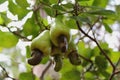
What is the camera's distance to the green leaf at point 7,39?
45.9 inches

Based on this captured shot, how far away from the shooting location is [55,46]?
0.93 m

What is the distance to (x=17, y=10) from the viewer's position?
1155 mm

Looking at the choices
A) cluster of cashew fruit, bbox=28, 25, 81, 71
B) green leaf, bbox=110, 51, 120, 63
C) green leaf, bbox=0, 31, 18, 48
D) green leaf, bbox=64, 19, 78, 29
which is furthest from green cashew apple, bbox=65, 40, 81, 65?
green leaf, bbox=110, 51, 120, 63

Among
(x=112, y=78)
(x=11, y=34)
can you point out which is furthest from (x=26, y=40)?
(x=112, y=78)

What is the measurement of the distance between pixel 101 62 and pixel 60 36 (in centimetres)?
47

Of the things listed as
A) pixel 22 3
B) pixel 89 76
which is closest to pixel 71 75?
pixel 89 76

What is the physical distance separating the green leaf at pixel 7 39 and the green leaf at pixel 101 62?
1.11 ft

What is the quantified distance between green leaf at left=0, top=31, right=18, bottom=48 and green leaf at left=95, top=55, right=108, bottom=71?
0.34 m

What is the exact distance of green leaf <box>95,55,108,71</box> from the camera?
1322 millimetres

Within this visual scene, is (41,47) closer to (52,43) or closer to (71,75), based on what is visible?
(52,43)

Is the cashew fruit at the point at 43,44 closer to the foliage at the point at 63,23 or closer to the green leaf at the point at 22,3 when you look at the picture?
the foliage at the point at 63,23

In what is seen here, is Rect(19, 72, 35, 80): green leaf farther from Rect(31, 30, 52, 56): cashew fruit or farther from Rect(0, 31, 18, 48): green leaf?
Rect(31, 30, 52, 56): cashew fruit

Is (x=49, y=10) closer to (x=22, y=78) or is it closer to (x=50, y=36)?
(x=50, y=36)

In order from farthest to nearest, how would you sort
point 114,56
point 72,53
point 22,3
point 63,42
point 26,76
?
point 114,56, point 26,76, point 22,3, point 72,53, point 63,42
